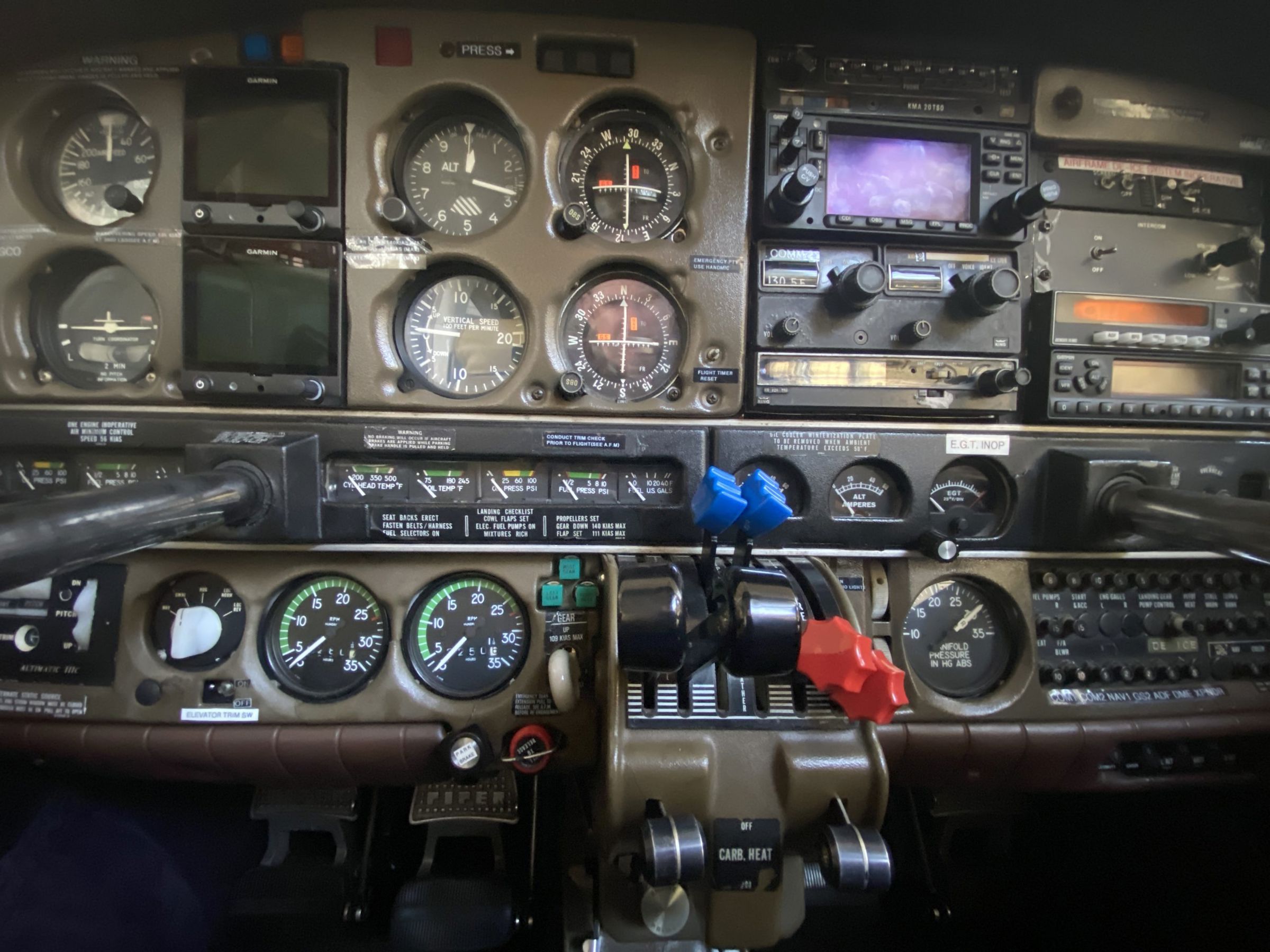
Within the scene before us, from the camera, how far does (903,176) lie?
74.2 inches

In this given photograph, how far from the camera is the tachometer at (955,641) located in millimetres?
1882

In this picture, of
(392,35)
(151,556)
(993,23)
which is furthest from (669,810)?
(993,23)

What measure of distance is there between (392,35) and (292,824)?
243 cm

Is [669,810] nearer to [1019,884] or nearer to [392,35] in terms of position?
[1019,884]

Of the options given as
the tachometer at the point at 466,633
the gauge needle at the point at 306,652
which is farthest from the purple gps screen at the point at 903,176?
the gauge needle at the point at 306,652

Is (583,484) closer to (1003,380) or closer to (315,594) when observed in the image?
(315,594)

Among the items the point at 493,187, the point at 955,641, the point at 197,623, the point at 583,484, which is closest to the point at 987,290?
the point at 955,641

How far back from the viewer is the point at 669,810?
52.8 inches

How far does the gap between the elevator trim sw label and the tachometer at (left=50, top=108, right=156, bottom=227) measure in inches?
97.9

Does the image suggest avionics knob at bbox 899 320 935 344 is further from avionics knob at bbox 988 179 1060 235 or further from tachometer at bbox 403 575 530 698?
tachometer at bbox 403 575 530 698

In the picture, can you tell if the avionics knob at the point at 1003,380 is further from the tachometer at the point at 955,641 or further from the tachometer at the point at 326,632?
the tachometer at the point at 326,632

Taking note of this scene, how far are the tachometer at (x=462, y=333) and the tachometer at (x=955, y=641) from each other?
1434mm

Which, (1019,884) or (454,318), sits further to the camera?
(1019,884)

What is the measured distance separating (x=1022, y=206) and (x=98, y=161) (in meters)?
2.70
